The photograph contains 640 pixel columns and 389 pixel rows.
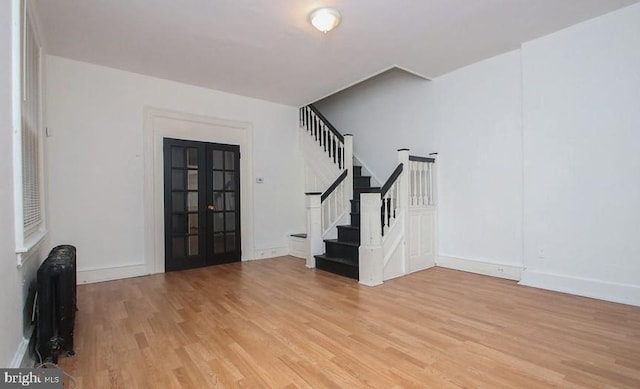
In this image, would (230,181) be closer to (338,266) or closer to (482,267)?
(338,266)

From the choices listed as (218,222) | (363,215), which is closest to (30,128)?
(218,222)

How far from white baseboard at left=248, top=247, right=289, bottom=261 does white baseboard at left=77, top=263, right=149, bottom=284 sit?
1.81 m

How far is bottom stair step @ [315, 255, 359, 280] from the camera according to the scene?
169 inches

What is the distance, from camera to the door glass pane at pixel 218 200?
17.4 feet

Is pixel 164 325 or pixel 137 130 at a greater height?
pixel 137 130

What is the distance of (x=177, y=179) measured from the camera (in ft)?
16.2

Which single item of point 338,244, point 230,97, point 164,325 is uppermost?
point 230,97

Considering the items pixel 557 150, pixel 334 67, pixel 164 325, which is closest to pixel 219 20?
pixel 334 67

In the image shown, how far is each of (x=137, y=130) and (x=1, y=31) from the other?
10.1ft

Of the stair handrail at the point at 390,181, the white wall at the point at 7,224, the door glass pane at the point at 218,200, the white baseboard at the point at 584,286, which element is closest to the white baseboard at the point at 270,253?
the door glass pane at the point at 218,200

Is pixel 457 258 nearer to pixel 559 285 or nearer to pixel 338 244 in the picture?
pixel 559 285

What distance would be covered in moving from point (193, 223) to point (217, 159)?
3.85 feet

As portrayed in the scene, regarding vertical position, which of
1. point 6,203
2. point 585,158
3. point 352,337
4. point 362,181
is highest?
point 585,158

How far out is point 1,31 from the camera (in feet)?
5.49
